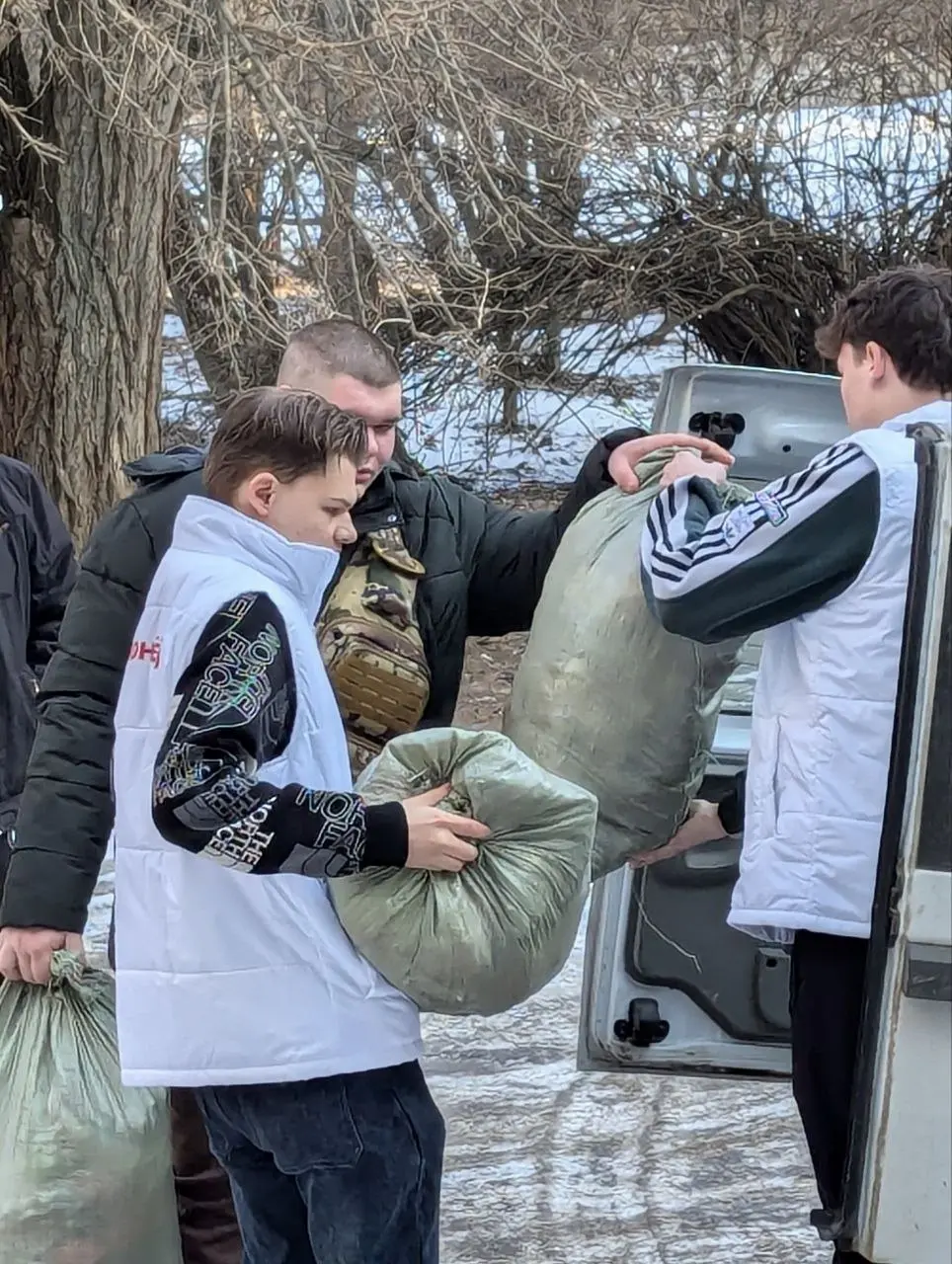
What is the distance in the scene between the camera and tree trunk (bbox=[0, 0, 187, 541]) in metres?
6.03

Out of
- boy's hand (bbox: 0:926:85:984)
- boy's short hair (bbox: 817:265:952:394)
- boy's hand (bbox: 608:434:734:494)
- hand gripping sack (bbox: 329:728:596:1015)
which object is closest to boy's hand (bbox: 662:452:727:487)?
boy's hand (bbox: 608:434:734:494)

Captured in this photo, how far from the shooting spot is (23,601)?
3295 mm

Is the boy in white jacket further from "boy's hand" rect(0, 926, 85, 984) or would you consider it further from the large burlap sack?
"boy's hand" rect(0, 926, 85, 984)

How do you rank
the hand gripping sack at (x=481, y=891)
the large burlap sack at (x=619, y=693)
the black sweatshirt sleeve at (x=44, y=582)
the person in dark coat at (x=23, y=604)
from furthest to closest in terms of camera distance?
the black sweatshirt sleeve at (x=44, y=582), the person in dark coat at (x=23, y=604), the large burlap sack at (x=619, y=693), the hand gripping sack at (x=481, y=891)

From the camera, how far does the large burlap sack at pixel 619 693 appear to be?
2.25m

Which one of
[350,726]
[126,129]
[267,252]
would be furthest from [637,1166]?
[267,252]

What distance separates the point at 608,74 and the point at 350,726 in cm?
677

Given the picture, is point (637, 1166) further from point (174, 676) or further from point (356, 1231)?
point (174, 676)

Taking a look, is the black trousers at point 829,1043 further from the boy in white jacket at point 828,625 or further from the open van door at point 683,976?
the open van door at point 683,976

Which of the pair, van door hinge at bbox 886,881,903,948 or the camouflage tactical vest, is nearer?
van door hinge at bbox 886,881,903,948

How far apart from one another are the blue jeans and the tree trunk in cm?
447

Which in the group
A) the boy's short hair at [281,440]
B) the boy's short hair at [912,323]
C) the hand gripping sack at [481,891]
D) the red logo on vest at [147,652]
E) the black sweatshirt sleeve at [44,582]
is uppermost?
the boy's short hair at [912,323]

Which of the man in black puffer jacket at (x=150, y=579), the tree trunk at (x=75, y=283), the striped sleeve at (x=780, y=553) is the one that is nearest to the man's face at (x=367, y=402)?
the man in black puffer jacket at (x=150, y=579)

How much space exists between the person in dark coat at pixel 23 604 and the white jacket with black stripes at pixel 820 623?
159cm
